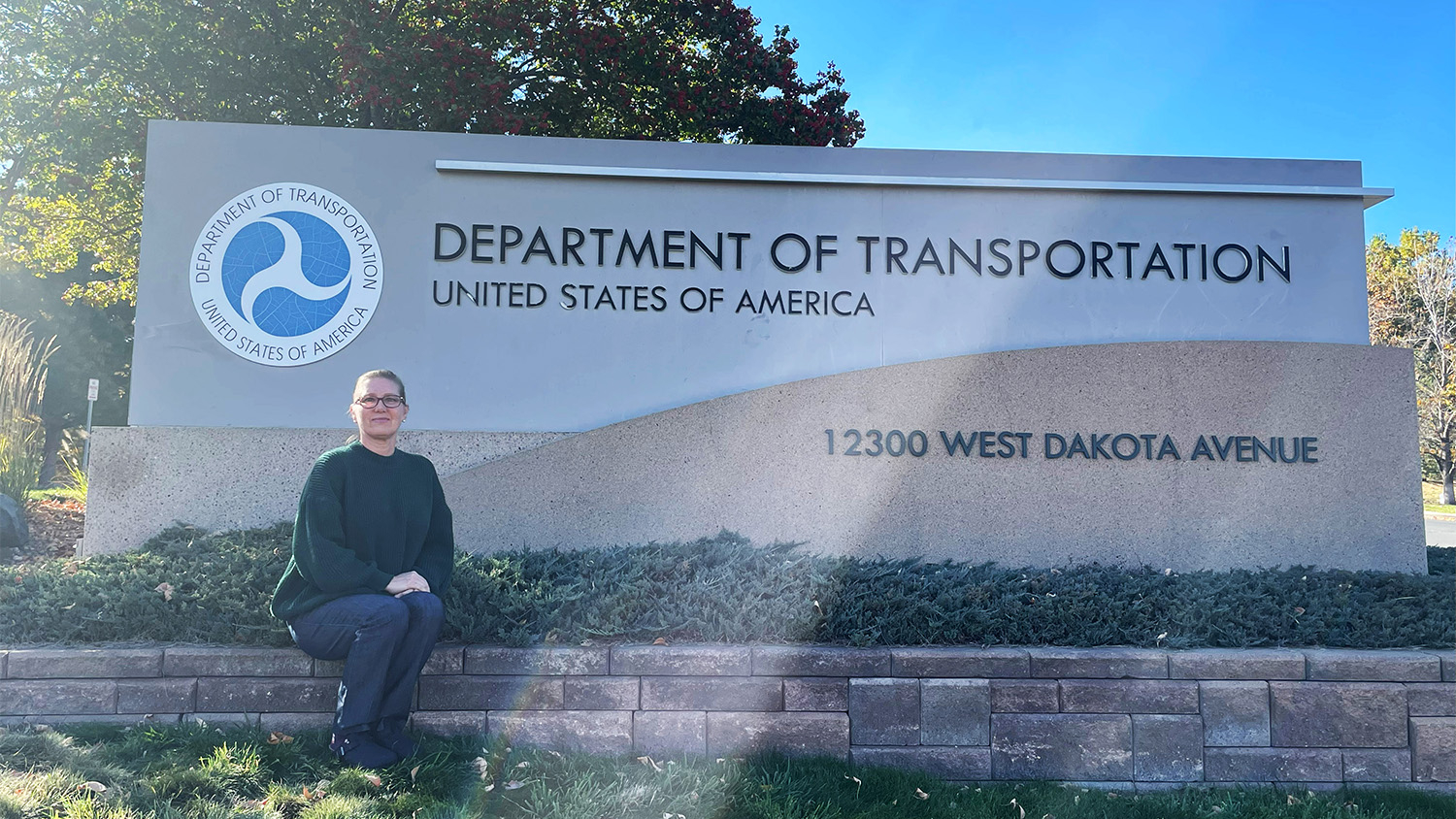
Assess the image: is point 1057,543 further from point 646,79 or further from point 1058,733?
point 646,79

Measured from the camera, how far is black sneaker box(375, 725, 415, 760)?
3.54 m

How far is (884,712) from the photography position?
3.84 metres

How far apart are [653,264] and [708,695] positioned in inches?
130

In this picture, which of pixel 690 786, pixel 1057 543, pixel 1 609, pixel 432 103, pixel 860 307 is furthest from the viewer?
pixel 432 103

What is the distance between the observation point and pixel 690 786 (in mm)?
3447

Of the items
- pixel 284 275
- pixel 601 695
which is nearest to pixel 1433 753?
pixel 601 695

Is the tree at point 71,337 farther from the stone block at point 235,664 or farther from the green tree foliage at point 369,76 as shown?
the stone block at point 235,664

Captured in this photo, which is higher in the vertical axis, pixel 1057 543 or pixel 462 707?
pixel 1057 543

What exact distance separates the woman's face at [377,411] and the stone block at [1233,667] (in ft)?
11.0

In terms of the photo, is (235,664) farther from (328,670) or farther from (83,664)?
(83,664)

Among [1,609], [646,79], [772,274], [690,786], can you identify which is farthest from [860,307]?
[646,79]

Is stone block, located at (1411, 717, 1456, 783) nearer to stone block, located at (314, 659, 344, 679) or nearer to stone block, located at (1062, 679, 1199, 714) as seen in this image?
stone block, located at (1062, 679, 1199, 714)

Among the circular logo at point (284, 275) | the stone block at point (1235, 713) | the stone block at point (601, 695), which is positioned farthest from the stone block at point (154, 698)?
the stone block at point (1235, 713)

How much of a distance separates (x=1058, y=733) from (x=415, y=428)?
4203 mm
